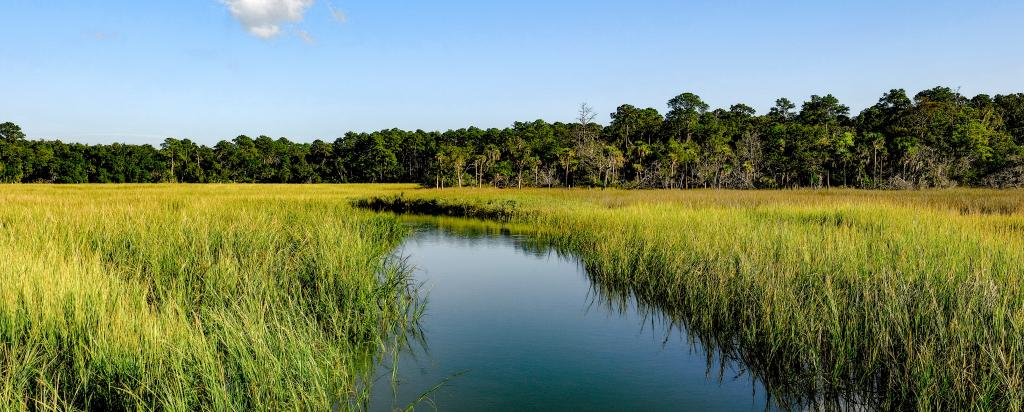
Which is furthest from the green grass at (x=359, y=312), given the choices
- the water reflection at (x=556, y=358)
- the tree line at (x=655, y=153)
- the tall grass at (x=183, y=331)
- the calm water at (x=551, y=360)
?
the tree line at (x=655, y=153)

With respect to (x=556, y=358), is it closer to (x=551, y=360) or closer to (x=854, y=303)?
(x=551, y=360)

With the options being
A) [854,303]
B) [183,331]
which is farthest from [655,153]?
[183,331]

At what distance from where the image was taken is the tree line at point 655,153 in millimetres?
47188

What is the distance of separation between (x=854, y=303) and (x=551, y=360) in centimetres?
342

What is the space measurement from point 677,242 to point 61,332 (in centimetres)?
928

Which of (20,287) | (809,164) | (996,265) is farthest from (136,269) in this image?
(809,164)

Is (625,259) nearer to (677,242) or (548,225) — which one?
(677,242)

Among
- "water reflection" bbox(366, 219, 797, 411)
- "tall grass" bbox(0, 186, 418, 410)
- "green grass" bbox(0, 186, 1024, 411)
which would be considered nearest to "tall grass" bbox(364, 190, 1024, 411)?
"green grass" bbox(0, 186, 1024, 411)

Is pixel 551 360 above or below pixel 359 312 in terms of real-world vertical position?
below

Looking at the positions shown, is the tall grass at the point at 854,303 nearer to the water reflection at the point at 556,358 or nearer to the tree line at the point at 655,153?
the water reflection at the point at 556,358

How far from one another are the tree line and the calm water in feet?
146

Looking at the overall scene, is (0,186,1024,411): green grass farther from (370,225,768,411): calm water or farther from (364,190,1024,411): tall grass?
(370,225,768,411): calm water

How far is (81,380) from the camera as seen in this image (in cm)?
373

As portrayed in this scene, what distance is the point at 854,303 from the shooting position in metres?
5.96
